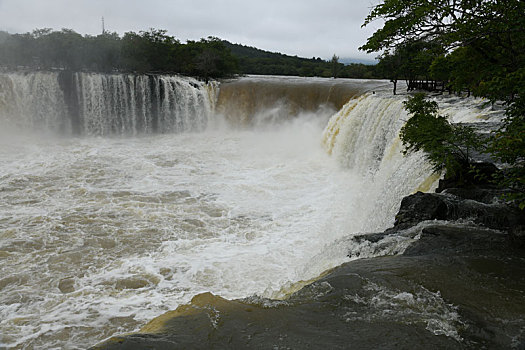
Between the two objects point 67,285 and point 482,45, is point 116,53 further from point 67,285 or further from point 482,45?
point 482,45

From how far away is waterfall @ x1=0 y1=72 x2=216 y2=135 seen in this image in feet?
67.1

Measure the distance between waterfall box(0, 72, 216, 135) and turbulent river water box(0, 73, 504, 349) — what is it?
0.23 ft

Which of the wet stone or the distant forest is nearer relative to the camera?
the wet stone

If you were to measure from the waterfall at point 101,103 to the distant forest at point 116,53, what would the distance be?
4.22 meters

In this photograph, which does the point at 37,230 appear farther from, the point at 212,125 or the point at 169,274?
the point at 212,125

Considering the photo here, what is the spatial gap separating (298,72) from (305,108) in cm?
2496

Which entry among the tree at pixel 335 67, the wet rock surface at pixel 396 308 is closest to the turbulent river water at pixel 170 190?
the wet rock surface at pixel 396 308

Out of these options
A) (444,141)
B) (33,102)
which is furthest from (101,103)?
(444,141)

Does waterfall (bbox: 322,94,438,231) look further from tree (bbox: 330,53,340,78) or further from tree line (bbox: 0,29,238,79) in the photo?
tree (bbox: 330,53,340,78)

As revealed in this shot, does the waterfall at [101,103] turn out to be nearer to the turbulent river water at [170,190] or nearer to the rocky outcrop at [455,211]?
the turbulent river water at [170,190]

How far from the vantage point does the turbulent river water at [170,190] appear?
21.6 ft

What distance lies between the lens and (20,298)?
21.0 ft

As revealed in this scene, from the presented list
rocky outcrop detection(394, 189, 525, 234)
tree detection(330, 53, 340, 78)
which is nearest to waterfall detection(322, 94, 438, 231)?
rocky outcrop detection(394, 189, 525, 234)

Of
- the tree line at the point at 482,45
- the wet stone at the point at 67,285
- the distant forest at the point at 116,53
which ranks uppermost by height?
the distant forest at the point at 116,53
